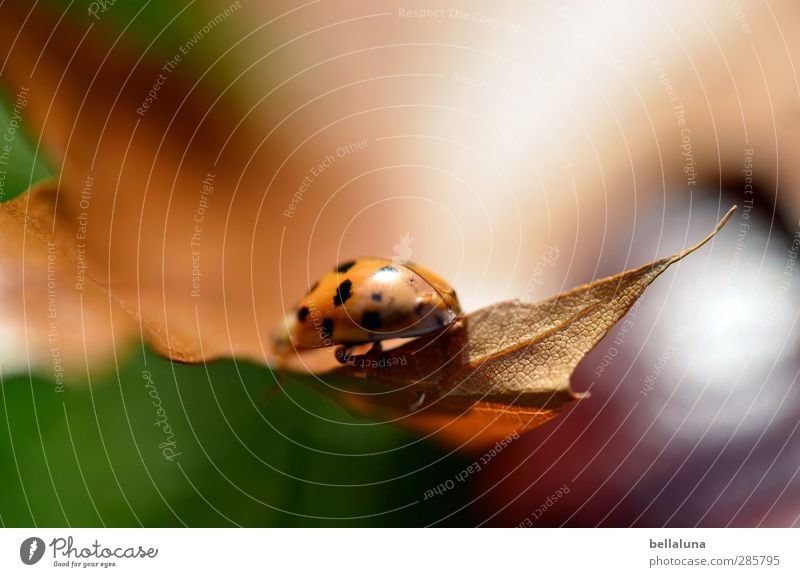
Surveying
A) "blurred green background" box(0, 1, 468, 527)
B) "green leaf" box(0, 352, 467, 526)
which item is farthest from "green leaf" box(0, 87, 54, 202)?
"green leaf" box(0, 352, 467, 526)

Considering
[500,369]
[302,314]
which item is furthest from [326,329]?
[500,369]

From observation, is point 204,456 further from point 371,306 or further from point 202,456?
point 371,306

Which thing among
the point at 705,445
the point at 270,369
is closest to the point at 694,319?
the point at 705,445

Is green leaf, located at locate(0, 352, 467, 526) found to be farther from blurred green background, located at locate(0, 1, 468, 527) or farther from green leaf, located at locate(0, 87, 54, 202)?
green leaf, located at locate(0, 87, 54, 202)

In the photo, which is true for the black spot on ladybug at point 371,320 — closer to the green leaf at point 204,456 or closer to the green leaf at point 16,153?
the green leaf at point 204,456

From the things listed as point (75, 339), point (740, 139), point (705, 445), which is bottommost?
point (705, 445)

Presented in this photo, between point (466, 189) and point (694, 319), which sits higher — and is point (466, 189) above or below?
above
